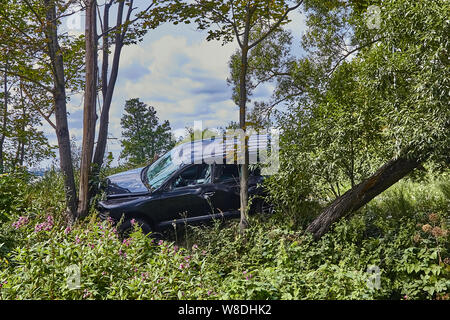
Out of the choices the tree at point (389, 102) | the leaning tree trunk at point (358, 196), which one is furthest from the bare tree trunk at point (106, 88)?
the leaning tree trunk at point (358, 196)

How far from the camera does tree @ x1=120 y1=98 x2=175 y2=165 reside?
13.3 m

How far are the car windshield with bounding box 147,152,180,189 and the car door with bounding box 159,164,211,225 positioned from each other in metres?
0.19

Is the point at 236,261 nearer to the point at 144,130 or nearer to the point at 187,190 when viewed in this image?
the point at 187,190

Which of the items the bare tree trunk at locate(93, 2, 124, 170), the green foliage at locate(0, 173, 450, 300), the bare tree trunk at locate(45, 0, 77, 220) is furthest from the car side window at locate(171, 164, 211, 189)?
the bare tree trunk at locate(93, 2, 124, 170)

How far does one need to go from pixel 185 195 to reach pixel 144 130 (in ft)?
25.2

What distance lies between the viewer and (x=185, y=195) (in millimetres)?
6512

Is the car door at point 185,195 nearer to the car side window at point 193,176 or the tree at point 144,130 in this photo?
the car side window at point 193,176

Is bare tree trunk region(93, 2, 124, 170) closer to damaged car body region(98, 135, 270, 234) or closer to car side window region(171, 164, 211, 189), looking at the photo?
damaged car body region(98, 135, 270, 234)

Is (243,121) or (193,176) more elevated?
(243,121)

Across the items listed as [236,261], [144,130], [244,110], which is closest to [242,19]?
[244,110]

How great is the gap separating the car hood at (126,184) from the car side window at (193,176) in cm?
58

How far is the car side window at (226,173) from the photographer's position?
22.1 feet

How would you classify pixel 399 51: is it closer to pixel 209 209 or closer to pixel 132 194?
pixel 209 209

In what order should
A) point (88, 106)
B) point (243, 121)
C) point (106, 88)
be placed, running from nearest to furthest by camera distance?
point (243, 121) → point (88, 106) → point (106, 88)
